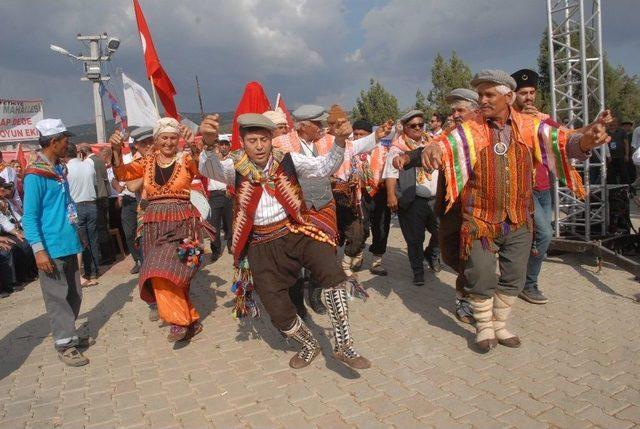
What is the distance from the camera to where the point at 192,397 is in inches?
142

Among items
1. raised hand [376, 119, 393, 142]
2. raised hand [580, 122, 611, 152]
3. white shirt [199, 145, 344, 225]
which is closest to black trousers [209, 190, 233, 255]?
white shirt [199, 145, 344, 225]

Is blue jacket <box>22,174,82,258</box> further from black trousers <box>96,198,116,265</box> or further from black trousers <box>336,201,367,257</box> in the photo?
black trousers <box>96,198,116,265</box>

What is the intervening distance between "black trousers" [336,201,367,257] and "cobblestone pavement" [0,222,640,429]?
78cm

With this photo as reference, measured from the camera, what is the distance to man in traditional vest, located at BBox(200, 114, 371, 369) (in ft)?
11.9

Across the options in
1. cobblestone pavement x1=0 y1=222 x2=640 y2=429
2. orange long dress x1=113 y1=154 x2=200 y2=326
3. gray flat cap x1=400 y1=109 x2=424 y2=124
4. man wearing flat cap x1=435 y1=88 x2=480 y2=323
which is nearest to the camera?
cobblestone pavement x1=0 y1=222 x2=640 y2=429

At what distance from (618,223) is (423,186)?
3361 millimetres

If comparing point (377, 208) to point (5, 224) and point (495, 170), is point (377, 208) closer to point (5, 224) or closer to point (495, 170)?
point (495, 170)

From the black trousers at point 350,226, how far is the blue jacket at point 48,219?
9.30ft

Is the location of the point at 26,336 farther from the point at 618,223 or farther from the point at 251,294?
the point at 618,223

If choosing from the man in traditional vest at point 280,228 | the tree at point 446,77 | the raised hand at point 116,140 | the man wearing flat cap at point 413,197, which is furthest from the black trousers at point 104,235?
the tree at point 446,77

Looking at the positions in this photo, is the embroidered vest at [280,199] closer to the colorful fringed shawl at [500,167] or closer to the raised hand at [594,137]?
the colorful fringed shawl at [500,167]

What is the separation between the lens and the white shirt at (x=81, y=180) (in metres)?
7.40

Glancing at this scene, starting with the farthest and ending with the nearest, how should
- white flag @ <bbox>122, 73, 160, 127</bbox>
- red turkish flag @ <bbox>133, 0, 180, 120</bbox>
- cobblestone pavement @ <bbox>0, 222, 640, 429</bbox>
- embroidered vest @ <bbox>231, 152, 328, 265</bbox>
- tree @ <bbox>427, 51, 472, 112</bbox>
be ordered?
tree @ <bbox>427, 51, 472, 112</bbox> < white flag @ <bbox>122, 73, 160, 127</bbox> < red turkish flag @ <bbox>133, 0, 180, 120</bbox> < embroidered vest @ <bbox>231, 152, 328, 265</bbox> < cobblestone pavement @ <bbox>0, 222, 640, 429</bbox>

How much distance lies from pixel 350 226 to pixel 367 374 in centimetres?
236
